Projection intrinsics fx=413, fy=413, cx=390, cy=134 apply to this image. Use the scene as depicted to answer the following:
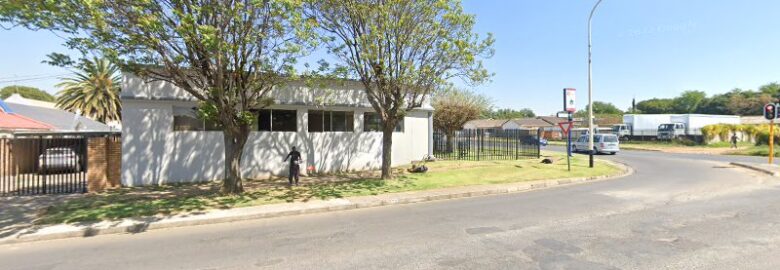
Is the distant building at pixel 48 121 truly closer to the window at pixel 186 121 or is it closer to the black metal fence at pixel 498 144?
the window at pixel 186 121

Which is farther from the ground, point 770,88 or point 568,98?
point 770,88

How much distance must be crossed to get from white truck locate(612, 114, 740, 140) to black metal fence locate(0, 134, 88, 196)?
46938 millimetres

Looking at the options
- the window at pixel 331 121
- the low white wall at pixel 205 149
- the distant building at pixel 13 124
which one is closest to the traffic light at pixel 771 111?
the low white wall at pixel 205 149

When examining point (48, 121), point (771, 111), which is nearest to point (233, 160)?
point (48, 121)

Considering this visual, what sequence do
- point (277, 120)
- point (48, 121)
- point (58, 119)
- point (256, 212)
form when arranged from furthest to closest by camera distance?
point (58, 119) < point (48, 121) < point (277, 120) < point (256, 212)

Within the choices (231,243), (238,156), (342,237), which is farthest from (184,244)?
(238,156)

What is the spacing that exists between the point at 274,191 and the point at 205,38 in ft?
16.8

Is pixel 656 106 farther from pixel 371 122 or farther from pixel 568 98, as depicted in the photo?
pixel 371 122

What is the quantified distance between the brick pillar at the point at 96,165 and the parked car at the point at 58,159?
5.71 feet

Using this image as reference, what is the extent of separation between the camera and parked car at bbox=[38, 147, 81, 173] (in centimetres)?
1364

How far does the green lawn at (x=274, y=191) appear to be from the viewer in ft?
29.1


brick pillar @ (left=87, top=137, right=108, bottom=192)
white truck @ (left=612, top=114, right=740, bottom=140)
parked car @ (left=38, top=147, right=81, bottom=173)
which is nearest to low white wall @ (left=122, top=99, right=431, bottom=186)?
brick pillar @ (left=87, top=137, right=108, bottom=192)

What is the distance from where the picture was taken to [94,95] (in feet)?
111

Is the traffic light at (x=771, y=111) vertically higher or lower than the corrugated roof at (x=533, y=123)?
lower
